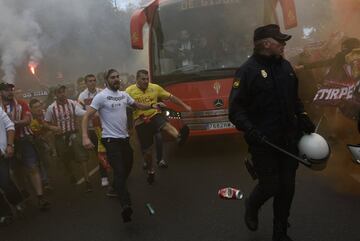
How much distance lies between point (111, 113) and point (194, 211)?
54.6 inches

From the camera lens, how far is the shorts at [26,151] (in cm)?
655

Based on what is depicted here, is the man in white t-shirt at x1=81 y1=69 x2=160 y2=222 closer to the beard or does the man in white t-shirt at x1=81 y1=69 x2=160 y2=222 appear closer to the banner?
the beard

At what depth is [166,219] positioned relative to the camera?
5250 millimetres

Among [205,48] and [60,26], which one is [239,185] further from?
[60,26]

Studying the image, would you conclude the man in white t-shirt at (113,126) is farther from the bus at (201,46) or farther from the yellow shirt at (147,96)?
the bus at (201,46)

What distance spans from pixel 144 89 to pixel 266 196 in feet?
11.8

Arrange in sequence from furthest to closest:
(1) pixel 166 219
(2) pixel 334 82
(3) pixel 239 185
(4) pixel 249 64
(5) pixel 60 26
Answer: (5) pixel 60 26 → (2) pixel 334 82 → (3) pixel 239 185 → (1) pixel 166 219 → (4) pixel 249 64

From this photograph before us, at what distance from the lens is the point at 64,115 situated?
7.30m

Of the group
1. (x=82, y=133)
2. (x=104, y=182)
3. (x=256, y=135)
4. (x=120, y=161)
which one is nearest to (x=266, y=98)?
(x=256, y=135)

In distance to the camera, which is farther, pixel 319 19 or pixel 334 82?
pixel 319 19

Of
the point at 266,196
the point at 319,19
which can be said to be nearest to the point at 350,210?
the point at 266,196

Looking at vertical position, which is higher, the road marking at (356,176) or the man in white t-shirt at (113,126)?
the man in white t-shirt at (113,126)

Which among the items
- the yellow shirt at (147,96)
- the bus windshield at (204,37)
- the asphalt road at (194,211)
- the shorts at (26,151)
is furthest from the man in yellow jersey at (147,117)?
the shorts at (26,151)

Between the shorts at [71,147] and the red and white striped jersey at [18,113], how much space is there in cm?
81
